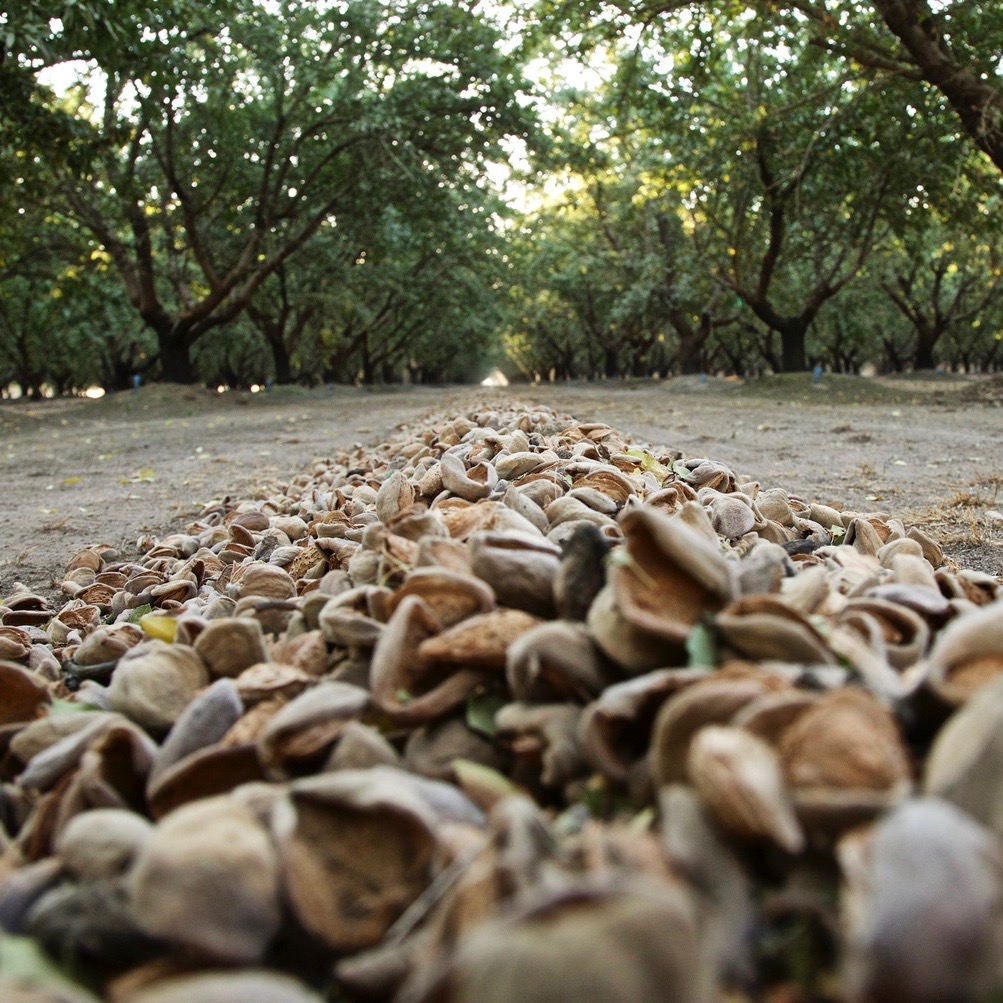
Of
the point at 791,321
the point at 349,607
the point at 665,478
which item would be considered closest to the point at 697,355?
the point at 791,321

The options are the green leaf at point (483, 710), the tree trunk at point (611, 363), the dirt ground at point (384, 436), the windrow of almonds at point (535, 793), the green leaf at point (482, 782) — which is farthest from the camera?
the tree trunk at point (611, 363)

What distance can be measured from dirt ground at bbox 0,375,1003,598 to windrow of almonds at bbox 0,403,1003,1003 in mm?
1972

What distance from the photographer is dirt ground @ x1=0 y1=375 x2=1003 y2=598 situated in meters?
3.77

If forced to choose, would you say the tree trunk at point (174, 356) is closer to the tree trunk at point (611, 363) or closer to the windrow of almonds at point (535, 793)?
the windrow of almonds at point (535, 793)

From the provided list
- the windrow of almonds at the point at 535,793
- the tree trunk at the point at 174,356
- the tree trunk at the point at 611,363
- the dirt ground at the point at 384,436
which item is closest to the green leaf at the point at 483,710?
the windrow of almonds at the point at 535,793

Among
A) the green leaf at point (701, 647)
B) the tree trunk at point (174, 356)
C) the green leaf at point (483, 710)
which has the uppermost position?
the tree trunk at point (174, 356)

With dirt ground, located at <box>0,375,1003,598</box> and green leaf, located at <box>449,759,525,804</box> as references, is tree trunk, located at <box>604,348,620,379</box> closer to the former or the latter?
dirt ground, located at <box>0,375,1003,598</box>

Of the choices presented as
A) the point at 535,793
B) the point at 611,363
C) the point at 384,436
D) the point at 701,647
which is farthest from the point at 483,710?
the point at 611,363

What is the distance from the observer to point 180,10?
9.26 m

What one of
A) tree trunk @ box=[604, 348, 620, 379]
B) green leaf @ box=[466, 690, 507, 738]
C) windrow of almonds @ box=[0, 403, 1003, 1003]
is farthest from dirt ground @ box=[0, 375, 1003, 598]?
tree trunk @ box=[604, 348, 620, 379]

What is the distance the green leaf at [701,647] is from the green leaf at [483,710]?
260 mm

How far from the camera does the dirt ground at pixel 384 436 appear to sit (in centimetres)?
377

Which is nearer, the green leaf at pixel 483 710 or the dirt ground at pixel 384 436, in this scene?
the green leaf at pixel 483 710

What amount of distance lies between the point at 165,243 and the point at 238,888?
1622 centimetres
